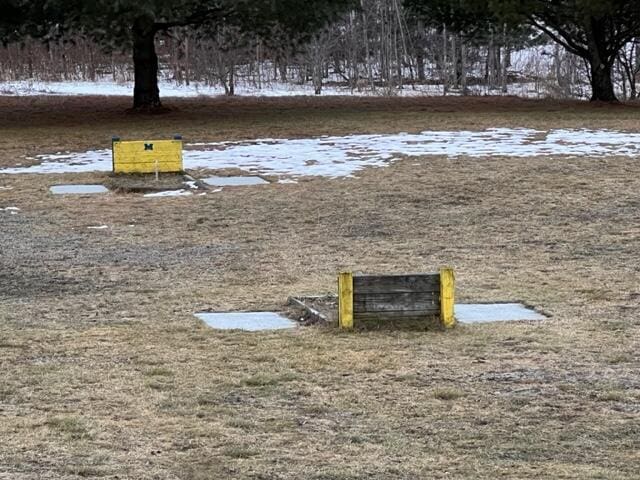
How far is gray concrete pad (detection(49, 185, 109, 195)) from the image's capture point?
1478 centimetres

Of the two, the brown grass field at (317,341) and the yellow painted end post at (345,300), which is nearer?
the brown grass field at (317,341)

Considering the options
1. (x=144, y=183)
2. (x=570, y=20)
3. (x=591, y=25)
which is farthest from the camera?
(x=591, y=25)

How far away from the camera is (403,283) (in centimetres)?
707

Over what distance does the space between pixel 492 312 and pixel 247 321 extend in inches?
62.9

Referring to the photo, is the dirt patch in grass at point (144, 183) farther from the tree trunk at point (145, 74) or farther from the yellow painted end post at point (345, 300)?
A: the tree trunk at point (145, 74)

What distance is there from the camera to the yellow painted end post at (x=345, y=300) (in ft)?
22.7

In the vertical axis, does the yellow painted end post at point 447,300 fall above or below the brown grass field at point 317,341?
above

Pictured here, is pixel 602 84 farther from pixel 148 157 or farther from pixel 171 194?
pixel 171 194

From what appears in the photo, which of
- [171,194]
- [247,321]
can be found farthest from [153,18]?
[247,321]

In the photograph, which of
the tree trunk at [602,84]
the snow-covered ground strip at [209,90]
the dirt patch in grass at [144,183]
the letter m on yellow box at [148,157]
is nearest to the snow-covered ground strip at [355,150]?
the letter m on yellow box at [148,157]

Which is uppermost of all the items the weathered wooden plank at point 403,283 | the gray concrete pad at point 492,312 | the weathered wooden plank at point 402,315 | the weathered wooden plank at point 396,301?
the weathered wooden plank at point 403,283

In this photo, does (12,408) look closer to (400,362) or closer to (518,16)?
(400,362)

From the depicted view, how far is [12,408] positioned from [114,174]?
37.2 feet

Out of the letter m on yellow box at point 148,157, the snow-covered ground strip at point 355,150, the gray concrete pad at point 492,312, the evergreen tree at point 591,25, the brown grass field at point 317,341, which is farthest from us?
the evergreen tree at point 591,25
